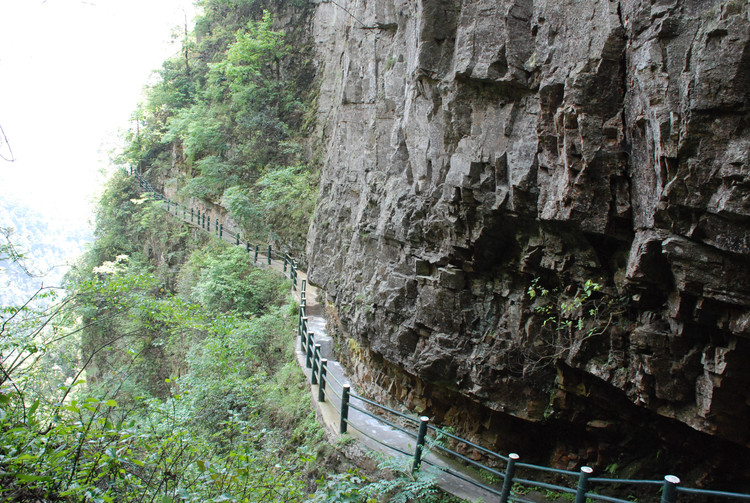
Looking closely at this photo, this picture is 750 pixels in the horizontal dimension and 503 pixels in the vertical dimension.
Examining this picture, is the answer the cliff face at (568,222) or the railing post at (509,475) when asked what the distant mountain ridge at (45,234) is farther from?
the railing post at (509,475)

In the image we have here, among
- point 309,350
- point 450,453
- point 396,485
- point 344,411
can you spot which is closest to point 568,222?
point 450,453

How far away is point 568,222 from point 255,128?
17.4 meters

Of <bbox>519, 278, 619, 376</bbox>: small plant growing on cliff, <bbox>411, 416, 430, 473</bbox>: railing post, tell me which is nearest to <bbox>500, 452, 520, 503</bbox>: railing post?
<bbox>411, 416, 430, 473</bbox>: railing post

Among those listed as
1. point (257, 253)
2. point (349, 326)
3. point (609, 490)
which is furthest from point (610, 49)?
point (257, 253)

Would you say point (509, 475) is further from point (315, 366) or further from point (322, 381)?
point (315, 366)

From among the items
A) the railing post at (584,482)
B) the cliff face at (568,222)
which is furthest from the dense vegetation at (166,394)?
the railing post at (584,482)

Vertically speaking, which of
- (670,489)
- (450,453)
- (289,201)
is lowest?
(450,453)

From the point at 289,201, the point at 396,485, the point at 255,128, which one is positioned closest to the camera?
the point at 396,485

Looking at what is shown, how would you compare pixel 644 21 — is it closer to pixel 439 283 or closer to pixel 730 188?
pixel 730 188

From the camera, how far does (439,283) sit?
673 cm

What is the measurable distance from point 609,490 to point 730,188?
12.5 ft

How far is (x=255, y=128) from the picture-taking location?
19.8m

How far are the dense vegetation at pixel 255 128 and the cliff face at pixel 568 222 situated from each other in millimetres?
9780

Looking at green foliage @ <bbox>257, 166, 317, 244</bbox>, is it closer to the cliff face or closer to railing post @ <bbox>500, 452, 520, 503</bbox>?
the cliff face
